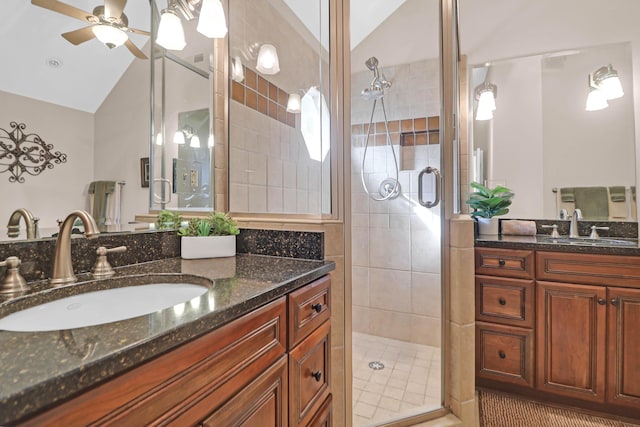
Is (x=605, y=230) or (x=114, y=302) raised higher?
(x=605, y=230)

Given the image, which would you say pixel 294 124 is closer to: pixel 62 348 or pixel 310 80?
pixel 310 80

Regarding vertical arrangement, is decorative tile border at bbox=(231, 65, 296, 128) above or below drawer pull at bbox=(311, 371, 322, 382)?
above

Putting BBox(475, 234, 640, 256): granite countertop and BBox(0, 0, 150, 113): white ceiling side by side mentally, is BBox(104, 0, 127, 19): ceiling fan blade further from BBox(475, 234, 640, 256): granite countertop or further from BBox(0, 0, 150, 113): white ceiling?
BBox(475, 234, 640, 256): granite countertop

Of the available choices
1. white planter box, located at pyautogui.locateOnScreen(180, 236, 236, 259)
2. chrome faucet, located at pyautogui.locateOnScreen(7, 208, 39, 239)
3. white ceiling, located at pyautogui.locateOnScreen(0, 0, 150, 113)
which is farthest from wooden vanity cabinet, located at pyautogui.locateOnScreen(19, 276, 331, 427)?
white ceiling, located at pyautogui.locateOnScreen(0, 0, 150, 113)

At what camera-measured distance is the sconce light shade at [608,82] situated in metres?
1.95

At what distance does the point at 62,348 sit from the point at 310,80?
144cm

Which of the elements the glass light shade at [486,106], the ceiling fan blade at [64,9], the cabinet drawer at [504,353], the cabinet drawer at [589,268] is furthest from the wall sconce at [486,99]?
the ceiling fan blade at [64,9]

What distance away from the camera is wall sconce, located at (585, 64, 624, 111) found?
195 cm

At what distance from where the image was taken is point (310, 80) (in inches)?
60.9

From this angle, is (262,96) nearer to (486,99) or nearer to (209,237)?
(209,237)

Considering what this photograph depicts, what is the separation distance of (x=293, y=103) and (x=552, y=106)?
5.98 feet

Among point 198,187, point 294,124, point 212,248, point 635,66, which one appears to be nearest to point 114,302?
point 212,248

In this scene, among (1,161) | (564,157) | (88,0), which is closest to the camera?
(1,161)

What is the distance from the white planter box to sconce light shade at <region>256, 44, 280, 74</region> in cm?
102
